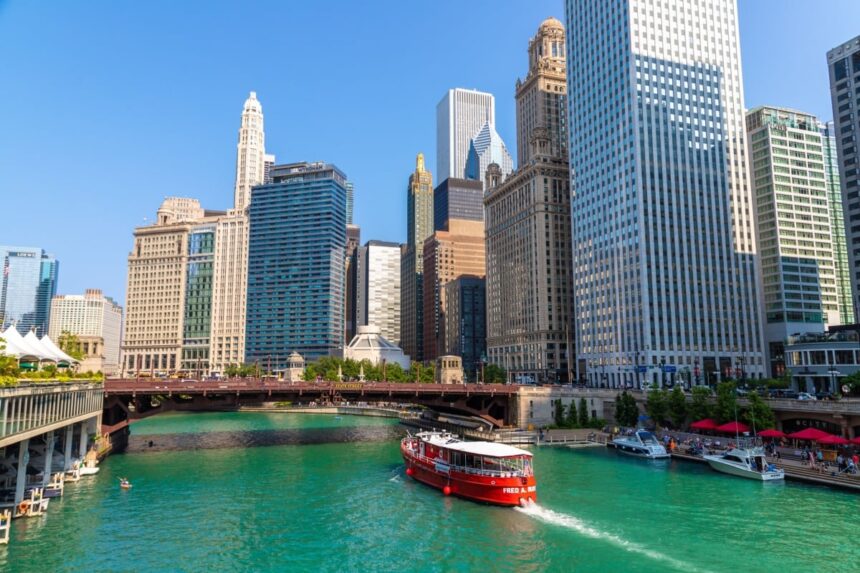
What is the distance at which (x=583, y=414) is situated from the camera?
384ft

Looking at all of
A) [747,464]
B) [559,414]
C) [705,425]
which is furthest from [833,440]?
[559,414]

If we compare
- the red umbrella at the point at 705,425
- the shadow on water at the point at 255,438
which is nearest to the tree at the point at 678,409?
the red umbrella at the point at 705,425

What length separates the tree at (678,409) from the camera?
10144 centimetres

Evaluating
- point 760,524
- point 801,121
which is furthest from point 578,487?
point 801,121

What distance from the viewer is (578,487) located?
6900 centimetres

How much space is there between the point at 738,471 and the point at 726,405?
19591 millimetres

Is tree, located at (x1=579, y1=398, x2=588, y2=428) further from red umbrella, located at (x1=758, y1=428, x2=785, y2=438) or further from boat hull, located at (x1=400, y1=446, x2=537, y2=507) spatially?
boat hull, located at (x1=400, y1=446, x2=537, y2=507)

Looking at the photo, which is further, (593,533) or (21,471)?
(21,471)

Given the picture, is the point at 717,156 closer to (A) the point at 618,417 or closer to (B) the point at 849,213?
(B) the point at 849,213

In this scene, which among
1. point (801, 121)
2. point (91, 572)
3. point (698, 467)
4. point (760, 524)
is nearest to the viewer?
point (91, 572)

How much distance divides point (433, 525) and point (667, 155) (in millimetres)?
126799

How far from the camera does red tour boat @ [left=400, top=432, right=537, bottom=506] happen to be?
2460 inches

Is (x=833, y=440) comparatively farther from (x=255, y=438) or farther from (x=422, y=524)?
(x=255, y=438)

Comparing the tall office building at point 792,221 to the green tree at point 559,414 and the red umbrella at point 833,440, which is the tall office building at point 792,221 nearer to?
the green tree at point 559,414
